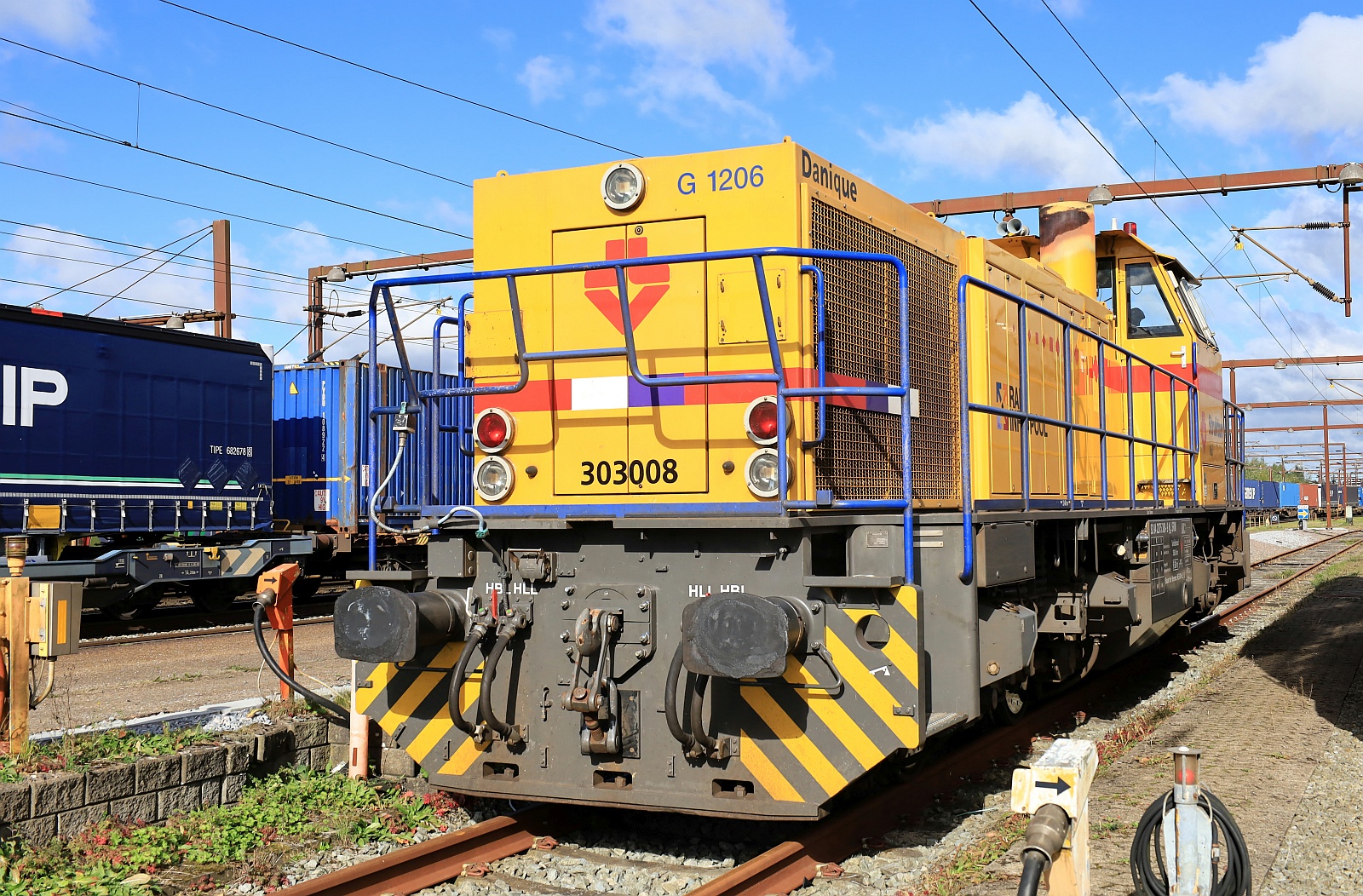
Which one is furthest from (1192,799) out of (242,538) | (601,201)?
(242,538)

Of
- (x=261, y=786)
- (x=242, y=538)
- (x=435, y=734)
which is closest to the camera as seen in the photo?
(x=435, y=734)

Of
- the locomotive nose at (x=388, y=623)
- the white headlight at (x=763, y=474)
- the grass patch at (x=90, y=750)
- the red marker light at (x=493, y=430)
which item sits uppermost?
the red marker light at (x=493, y=430)

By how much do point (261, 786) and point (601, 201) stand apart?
347cm

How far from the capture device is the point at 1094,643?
25.6ft

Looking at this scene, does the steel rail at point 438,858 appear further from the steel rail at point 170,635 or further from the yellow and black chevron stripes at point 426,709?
the steel rail at point 170,635

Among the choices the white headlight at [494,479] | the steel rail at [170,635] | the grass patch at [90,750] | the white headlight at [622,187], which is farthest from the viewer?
the steel rail at [170,635]

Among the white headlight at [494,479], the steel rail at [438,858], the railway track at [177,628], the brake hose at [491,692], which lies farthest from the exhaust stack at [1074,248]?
the railway track at [177,628]

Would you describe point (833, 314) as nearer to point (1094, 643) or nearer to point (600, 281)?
point (600, 281)

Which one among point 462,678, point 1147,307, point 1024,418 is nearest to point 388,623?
point 462,678

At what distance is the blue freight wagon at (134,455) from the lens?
488 inches

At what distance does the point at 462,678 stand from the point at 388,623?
0.41 m

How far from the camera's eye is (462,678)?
501 cm

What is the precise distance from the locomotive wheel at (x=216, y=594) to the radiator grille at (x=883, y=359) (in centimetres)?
1120

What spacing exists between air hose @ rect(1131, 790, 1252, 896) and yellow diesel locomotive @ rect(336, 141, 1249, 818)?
92cm
